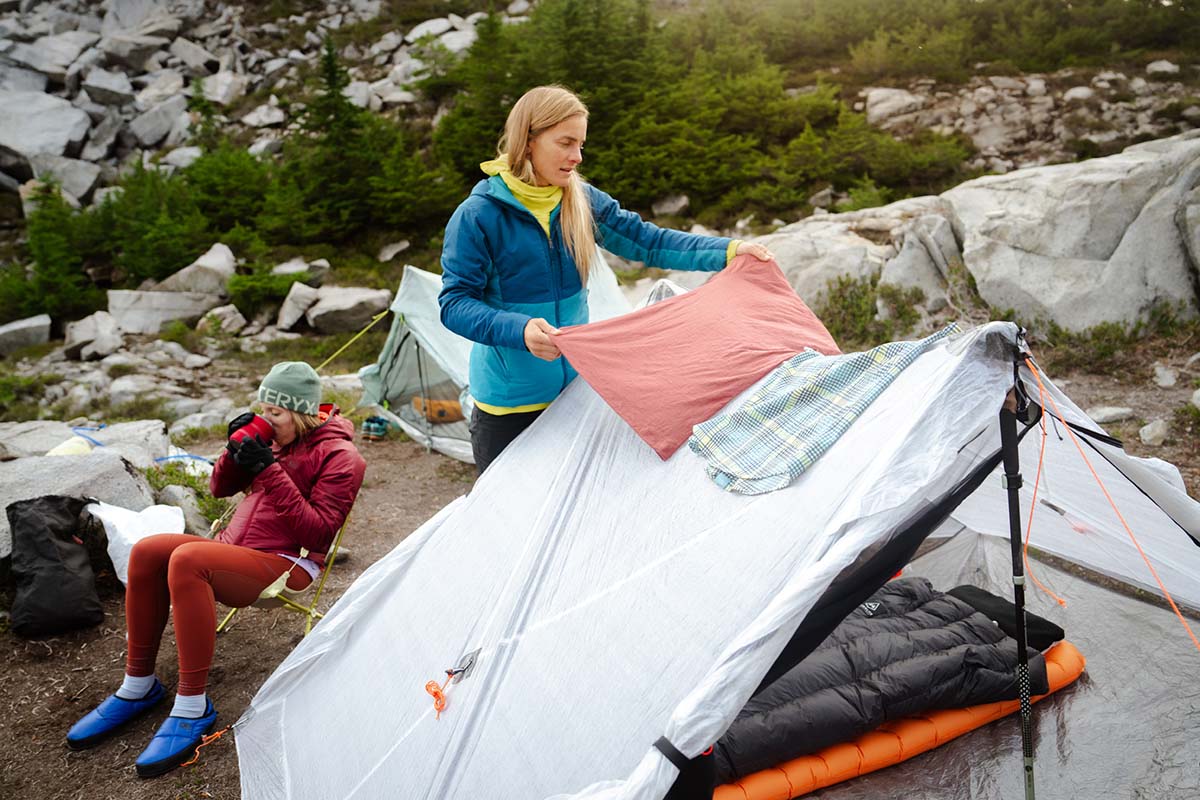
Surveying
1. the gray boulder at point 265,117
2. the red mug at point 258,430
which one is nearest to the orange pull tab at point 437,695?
the red mug at point 258,430

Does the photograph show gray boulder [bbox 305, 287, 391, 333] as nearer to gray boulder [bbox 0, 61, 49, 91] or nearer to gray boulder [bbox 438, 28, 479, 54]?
gray boulder [bbox 438, 28, 479, 54]

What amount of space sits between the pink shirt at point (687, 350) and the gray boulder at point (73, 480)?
3341mm

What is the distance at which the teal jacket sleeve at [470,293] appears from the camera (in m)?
2.30

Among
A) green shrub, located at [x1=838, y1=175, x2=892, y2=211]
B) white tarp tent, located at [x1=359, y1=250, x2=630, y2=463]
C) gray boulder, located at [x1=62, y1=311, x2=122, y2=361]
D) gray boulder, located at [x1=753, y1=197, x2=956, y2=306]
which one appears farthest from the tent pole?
gray boulder, located at [x1=62, y1=311, x2=122, y2=361]

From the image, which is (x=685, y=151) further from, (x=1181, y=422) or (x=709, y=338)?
(x=709, y=338)

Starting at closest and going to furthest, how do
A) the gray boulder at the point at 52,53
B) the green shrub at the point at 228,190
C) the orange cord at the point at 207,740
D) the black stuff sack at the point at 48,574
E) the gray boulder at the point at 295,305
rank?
the orange cord at the point at 207,740
the black stuff sack at the point at 48,574
the gray boulder at the point at 295,305
the green shrub at the point at 228,190
the gray boulder at the point at 52,53

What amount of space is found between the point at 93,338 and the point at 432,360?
10109 millimetres

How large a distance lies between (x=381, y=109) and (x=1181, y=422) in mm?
18898

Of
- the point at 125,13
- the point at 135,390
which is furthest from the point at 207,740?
the point at 125,13

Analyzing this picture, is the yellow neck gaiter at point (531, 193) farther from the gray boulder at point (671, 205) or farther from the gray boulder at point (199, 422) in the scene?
the gray boulder at point (671, 205)

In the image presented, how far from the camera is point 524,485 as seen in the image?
259cm

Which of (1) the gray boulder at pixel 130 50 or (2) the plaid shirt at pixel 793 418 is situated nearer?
(2) the plaid shirt at pixel 793 418

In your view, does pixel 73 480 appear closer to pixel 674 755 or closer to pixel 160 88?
pixel 674 755

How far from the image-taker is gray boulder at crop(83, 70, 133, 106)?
942 inches
